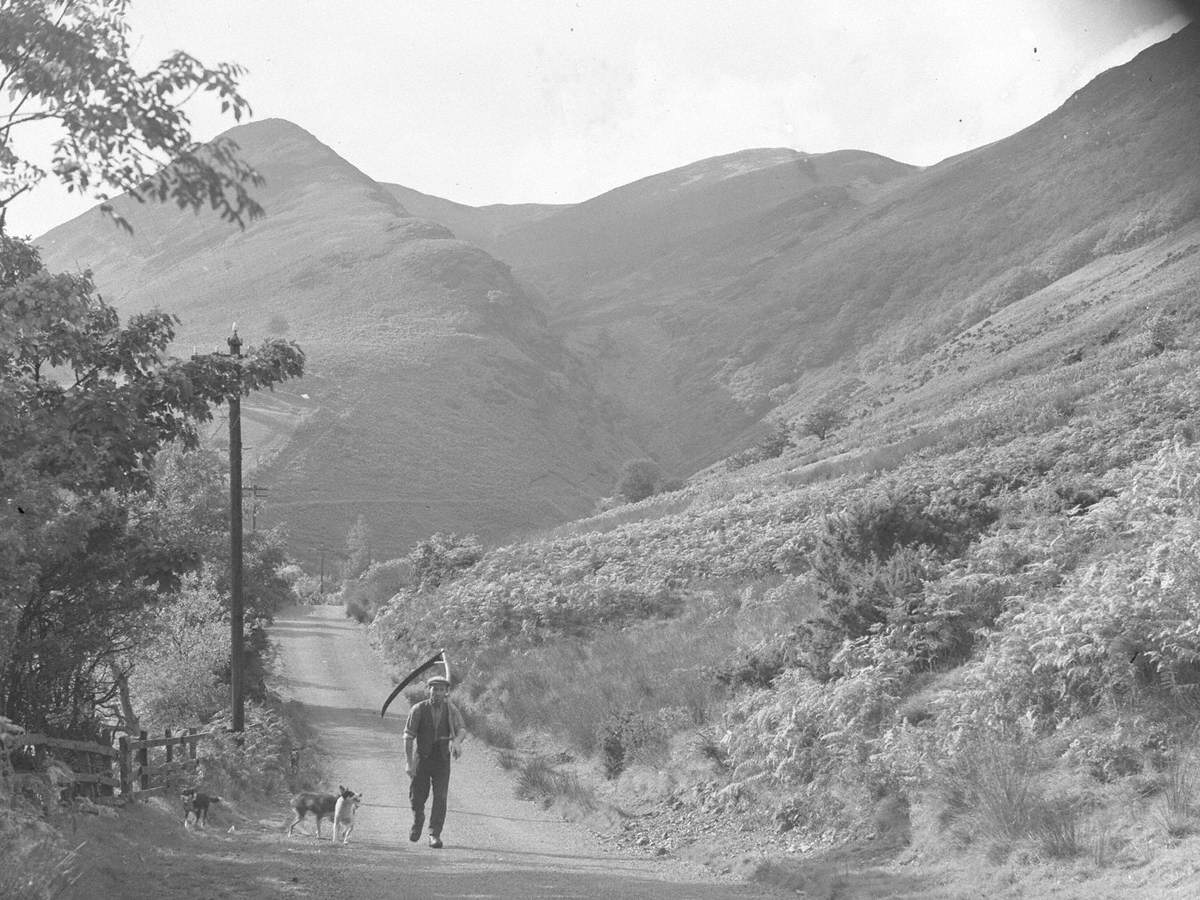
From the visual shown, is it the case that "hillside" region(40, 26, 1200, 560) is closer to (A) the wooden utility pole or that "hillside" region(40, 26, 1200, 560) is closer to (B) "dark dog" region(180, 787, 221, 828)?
(A) the wooden utility pole

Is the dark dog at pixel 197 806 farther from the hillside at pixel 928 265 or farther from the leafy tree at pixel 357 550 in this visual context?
the hillside at pixel 928 265

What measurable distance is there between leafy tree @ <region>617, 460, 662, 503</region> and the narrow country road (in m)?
67.6

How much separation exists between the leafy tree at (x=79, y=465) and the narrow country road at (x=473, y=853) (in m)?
3.41

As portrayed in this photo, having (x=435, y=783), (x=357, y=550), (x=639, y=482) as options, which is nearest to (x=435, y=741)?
(x=435, y=783)

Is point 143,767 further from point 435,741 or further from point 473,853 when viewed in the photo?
point 473,853

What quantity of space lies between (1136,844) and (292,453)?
8517 centimetres

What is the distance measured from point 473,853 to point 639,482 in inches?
3296

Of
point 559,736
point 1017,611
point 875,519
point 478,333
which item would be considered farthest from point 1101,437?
point 478,333

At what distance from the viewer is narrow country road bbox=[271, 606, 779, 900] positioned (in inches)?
385

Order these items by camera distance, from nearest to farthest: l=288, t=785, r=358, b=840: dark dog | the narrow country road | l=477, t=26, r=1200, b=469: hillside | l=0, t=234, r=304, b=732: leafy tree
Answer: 1. l=0, t=234, r=304, b=732: leafy tree
2. the narrow country road
3. l=288, t=785, r=358, b=840: dark dog
4. l=477, t=26, r=1200, b=469: hillside

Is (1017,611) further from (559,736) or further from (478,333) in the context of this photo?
(478,333)

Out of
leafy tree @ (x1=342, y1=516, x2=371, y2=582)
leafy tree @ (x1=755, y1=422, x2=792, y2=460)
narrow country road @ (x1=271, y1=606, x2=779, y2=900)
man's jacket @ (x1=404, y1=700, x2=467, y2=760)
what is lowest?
narrow country road @ (x1=271, y1=606, x2=779, y2=900)

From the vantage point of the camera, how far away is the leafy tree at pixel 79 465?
31.2 ft

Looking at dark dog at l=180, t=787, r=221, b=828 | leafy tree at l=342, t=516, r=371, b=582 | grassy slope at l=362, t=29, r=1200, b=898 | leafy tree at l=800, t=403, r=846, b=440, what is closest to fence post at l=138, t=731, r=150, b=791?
dark dog at l=180, t=787, r=221, b=828
